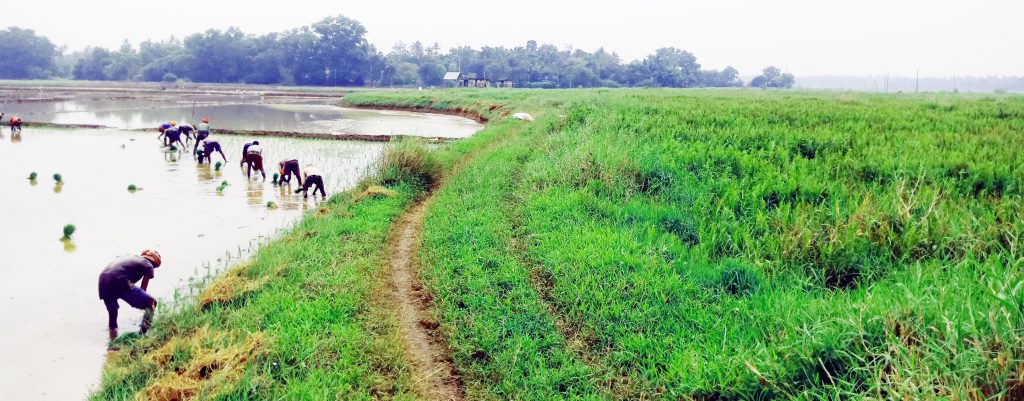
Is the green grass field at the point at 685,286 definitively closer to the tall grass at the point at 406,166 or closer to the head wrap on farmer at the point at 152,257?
the head wrap on farmer at the point at 152,257

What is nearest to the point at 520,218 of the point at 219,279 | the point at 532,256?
the point at 532,256

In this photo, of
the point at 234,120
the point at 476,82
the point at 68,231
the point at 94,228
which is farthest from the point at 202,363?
the point at 476,82

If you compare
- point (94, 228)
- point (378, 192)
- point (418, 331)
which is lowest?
point (418, 331)

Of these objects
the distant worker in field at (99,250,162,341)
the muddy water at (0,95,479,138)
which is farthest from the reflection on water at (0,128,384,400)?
the muddy water at (0,95,479,138)

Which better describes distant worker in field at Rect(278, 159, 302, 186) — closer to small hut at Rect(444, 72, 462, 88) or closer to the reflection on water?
the reflection on water

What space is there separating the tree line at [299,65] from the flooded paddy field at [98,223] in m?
69.0

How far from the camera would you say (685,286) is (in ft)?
18.6

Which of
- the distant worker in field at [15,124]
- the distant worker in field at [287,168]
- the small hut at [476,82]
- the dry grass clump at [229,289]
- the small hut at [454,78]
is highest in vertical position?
the small hut at [454,78]

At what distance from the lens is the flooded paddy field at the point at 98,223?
5.74 metres

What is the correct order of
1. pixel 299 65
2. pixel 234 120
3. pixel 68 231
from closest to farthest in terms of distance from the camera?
pixel 68 231, pixel 234 120, pixel 299 65

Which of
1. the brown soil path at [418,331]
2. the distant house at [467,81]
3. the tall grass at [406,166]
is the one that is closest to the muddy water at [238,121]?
the tall grass at [406,166]

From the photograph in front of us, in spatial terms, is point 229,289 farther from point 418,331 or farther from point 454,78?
point 454,78

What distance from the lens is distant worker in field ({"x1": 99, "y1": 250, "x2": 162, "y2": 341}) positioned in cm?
595

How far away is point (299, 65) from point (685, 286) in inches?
3582
